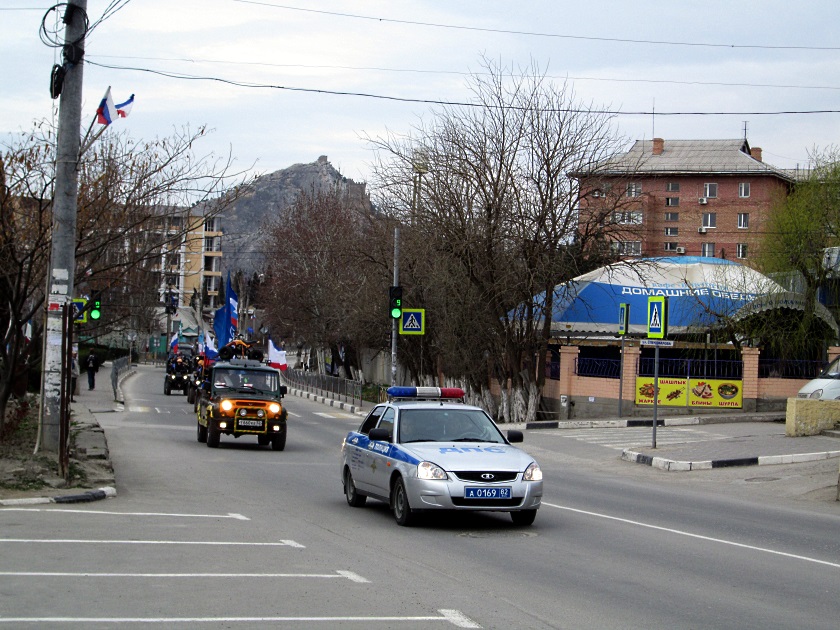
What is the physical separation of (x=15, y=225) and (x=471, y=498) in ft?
37.7

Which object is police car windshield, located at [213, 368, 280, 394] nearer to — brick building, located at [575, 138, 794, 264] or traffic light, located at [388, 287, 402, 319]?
traffic light, located at [388, 287, 402, 319]

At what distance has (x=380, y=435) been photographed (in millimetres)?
13109

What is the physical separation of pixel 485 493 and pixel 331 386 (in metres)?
42.7

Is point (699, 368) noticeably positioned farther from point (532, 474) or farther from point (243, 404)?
point (532, 474)

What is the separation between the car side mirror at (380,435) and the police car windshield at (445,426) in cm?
26

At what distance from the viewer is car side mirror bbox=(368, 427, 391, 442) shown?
13062mm

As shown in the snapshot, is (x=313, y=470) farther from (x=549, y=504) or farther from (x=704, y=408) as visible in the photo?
(x=704, y=408)

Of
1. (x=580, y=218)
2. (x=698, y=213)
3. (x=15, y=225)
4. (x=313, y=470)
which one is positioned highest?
(x=698, y=213)

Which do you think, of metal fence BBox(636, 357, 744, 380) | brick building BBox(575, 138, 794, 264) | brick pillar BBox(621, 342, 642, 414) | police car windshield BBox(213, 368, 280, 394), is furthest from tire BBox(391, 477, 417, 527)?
brick building BBox(575, 138, 794, 264)

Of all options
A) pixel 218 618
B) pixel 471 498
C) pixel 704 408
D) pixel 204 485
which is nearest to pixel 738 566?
pixel 471 498

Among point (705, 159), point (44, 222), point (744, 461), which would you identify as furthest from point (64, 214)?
point (705, 159)

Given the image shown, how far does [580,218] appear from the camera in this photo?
37.2m

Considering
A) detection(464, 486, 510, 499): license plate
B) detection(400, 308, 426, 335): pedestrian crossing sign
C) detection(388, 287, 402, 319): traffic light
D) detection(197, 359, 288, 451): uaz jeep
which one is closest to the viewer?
detection(464, 486, 510, 499): license plate

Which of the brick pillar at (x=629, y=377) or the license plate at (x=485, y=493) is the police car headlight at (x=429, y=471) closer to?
the license plate at (x=485, y=493)
